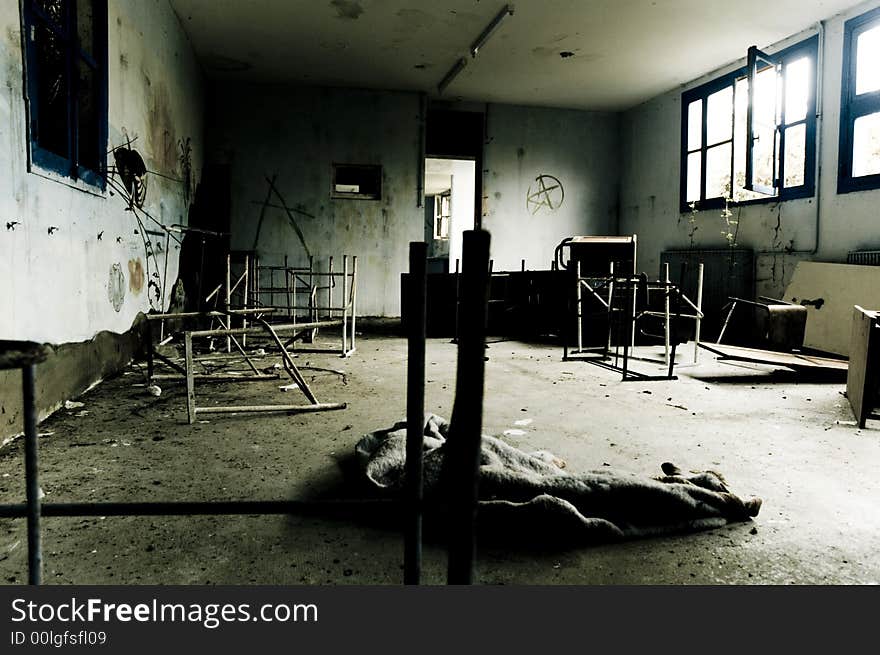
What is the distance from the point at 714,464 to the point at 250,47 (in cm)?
775

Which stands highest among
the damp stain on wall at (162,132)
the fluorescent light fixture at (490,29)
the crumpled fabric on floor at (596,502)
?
the fluorescent light fixture at (490,29)

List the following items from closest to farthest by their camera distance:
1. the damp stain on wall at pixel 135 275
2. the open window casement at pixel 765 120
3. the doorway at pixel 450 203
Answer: the damp stain on wall at pixel 135 275
the open window casement at pixel 765 120
the doorway at pixel 450 203

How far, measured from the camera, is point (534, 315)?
830 centimetres

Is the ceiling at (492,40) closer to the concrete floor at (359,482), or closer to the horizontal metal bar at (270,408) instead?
the concrete floor at (359,482)

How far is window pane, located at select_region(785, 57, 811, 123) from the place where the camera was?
23.7 ft

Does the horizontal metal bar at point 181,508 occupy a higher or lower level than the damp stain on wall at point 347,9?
lower

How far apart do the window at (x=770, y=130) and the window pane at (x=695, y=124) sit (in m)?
0.33

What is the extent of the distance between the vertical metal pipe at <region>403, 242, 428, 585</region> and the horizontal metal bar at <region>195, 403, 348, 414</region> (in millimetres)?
2527

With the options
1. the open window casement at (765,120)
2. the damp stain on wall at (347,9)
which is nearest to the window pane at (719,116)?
the open window casement at (765,120)

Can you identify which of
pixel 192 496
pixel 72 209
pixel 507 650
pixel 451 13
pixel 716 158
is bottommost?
pixel 192 496

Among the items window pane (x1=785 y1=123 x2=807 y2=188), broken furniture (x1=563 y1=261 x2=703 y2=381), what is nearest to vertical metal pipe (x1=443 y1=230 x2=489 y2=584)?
broken furniture (x1=563 y1=261 x2=703 y2=381)

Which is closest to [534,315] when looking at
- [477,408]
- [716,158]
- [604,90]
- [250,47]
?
[716,158]

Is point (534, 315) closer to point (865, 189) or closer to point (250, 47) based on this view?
point (865, 189)

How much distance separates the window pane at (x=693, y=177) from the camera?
9297 mm
